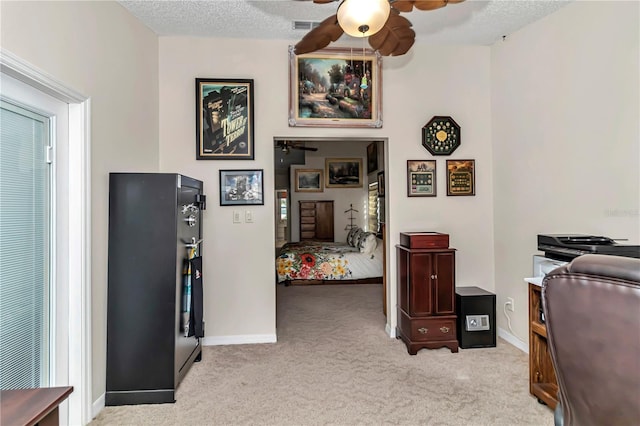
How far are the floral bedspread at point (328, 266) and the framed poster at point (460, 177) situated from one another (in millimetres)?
2429

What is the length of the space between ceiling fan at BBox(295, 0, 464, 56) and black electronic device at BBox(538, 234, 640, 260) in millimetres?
1475

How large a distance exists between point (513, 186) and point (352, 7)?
2434mm

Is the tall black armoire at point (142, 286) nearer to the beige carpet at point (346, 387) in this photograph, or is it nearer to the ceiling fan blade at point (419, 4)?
the beige carpet at point (346, 387)

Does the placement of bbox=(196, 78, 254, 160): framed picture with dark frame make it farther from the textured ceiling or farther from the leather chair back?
the leather chair back

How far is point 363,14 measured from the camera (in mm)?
1381

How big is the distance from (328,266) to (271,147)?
9.12 feet

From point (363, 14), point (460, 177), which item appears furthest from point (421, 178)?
point (363, 14)

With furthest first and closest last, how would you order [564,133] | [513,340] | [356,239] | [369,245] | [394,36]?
[356,239]
[369,245]
[513,340]
[564,133]
[394,36]

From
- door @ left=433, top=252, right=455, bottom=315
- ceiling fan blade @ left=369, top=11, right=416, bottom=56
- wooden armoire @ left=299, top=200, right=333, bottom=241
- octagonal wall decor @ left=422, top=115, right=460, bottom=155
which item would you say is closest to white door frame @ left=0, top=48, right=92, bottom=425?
ceiling fan blade @ left=369, top=11, right=416, bottom=56

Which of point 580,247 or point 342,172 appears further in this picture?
point 342,172

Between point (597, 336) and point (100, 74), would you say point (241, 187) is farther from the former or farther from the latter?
point (597, 336)

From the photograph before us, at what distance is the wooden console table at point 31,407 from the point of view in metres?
0.83

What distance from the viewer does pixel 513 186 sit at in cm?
305

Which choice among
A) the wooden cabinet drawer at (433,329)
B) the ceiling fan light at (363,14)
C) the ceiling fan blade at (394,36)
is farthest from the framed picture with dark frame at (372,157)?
the ceiling fan light at (363,14)
